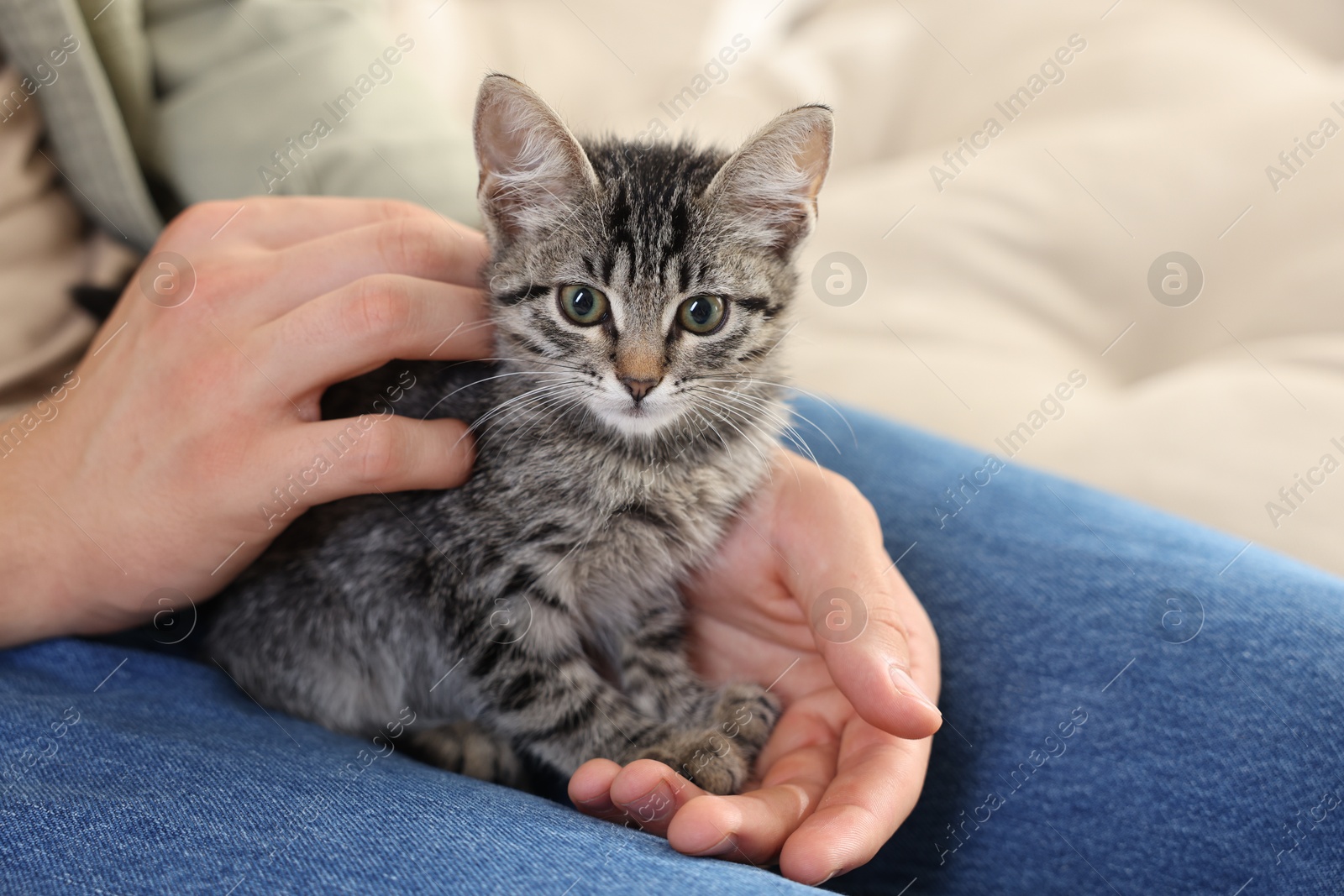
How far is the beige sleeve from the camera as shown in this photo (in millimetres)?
1472

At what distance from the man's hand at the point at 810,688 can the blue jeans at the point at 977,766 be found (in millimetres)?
88

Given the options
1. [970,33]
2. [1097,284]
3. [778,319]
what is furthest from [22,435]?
[970,33]

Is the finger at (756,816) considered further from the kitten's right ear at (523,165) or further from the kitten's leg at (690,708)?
the kitten's right ear at (523,165)

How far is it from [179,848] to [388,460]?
1.75 feet

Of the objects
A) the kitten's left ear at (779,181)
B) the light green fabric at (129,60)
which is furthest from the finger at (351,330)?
the light green fabric at (129,60)

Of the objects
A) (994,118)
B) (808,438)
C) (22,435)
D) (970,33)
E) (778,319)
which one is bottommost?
(22,435)

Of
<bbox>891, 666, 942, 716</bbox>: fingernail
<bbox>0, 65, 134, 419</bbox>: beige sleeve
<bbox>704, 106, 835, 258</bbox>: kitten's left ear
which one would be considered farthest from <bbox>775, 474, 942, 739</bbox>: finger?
<bbox>0, 65, 134, 419</bbox>: beige sleeve

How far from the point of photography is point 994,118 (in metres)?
2.50

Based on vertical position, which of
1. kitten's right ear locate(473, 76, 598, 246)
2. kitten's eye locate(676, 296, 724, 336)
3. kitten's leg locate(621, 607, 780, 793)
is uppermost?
kitten's right ear locate(473, 76, 598, 246)

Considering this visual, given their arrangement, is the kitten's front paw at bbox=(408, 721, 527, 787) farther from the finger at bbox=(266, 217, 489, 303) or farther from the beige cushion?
the beige cushion

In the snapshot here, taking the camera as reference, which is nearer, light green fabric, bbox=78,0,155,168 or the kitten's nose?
the kitten's nose

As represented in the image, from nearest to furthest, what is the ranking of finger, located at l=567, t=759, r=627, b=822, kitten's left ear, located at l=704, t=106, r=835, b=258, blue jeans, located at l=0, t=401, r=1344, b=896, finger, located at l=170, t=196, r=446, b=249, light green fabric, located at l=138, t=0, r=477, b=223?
1. blue jeans, located at l=0, t=401, r=1344, b=896
2. finger, located at l=567, t=759, r=627, b=822
3. kitten's left ear, located at l=704, t=106, r=835, b=258
4. finger, located at l=170, t=196, r=446, b=249
5. light green fabric, located at l=138, t=0, r=477, b=223

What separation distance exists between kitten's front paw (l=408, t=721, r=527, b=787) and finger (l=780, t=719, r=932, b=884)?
1.74 feet

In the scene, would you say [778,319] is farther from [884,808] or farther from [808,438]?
[884,808]
